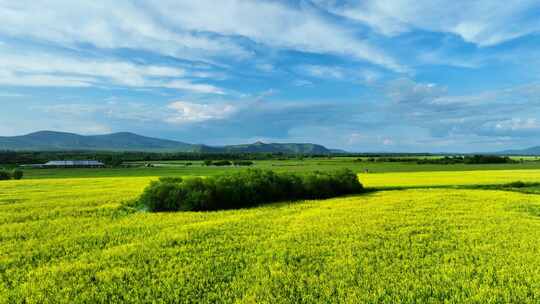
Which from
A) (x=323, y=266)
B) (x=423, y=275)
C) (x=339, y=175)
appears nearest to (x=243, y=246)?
(x=323, y=266)

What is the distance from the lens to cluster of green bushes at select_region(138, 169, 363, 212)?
74.8 ft

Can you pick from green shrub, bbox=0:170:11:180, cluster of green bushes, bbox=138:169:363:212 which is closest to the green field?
green shrub, bbox=0:170:11:180

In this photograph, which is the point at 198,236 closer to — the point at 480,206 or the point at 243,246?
the point at 243,246

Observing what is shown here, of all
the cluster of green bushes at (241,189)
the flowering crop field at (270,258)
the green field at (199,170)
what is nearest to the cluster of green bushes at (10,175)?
the green field at (199,170)

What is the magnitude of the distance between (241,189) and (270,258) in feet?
50.2

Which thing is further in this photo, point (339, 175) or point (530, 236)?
point (339, 175)

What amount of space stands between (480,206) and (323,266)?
18.9 metres

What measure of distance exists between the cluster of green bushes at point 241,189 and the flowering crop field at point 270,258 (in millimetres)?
3298

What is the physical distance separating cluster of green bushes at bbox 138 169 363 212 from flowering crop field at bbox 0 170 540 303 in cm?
330

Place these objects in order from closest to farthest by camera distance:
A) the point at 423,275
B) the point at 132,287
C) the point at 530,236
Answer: the point at 132,287, the point at 423,275, the point at 530,236

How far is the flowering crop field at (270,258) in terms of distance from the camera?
27.6 ft

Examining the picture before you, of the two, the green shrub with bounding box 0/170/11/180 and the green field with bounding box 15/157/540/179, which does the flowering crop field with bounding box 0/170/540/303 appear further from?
the green shrub with bounding box 0/170/11/180

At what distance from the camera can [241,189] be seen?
26.2m

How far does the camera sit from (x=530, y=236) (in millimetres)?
14281
